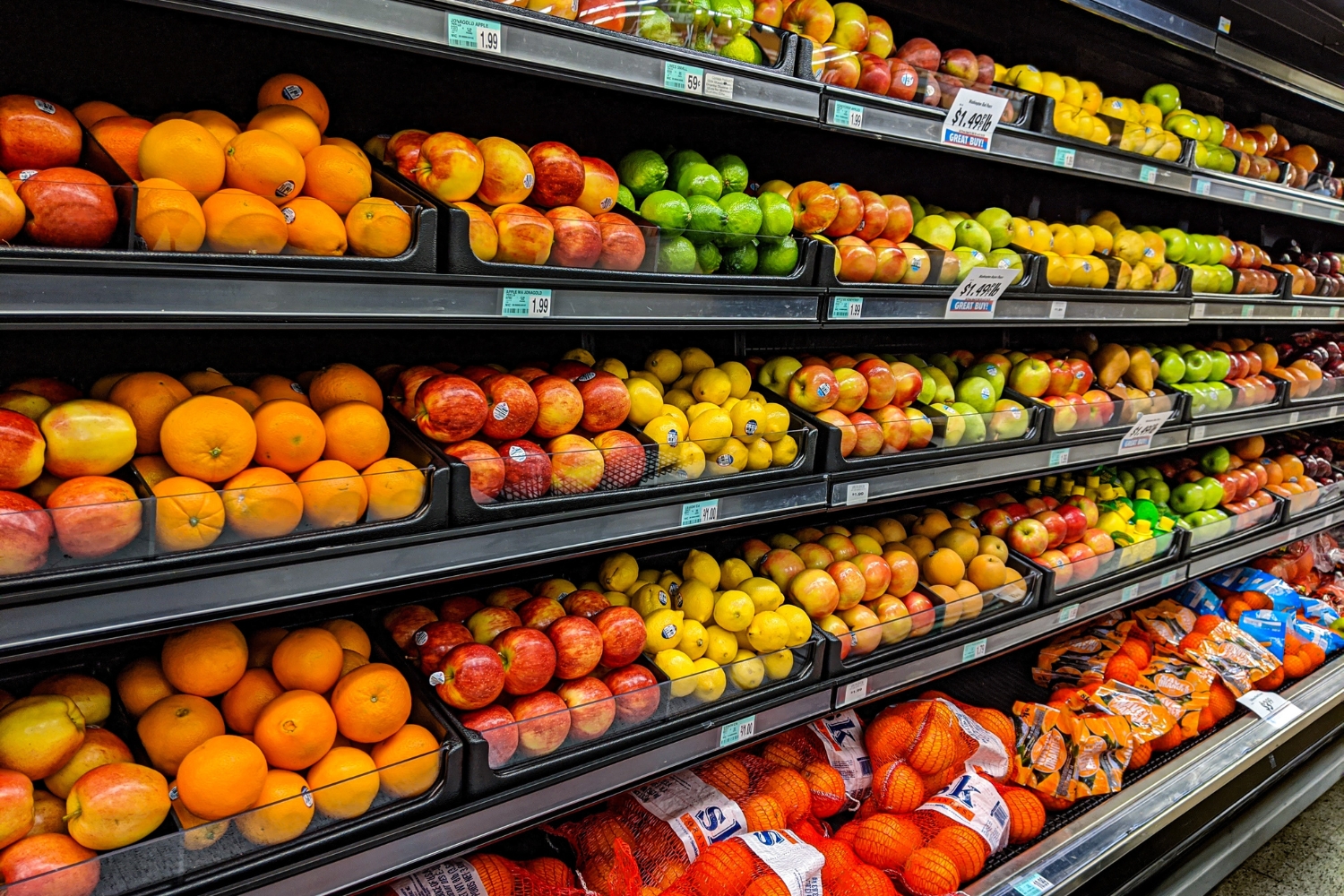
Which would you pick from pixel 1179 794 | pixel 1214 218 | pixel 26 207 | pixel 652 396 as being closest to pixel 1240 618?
pixel 1179 794

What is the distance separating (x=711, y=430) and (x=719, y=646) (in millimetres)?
471

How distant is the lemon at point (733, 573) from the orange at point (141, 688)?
1.15 m

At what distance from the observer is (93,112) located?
4.35 ft

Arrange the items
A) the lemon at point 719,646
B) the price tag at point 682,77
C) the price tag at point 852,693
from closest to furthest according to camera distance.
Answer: the price tag at point 682,77
the lemon at point 719,646
the price tag at point 852,693

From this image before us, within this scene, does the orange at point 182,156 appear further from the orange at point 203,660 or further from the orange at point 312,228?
the orange at point 203,660

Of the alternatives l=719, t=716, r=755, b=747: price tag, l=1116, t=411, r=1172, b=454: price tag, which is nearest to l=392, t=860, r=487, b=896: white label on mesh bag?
l=719, t=716, r=755, b=747: price tag

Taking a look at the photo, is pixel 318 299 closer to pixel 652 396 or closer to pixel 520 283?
pixel 520 283

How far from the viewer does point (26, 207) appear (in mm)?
1039

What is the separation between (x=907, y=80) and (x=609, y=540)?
1302mm

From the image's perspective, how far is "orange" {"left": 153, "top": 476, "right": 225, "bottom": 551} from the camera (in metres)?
1.11

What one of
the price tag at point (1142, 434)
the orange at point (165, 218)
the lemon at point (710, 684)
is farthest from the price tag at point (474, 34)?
the price tag at point (1142, 434)

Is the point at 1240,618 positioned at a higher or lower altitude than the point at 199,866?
lower

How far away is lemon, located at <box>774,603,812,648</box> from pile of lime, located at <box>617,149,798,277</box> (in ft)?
2.42

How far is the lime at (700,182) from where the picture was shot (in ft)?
6.07
